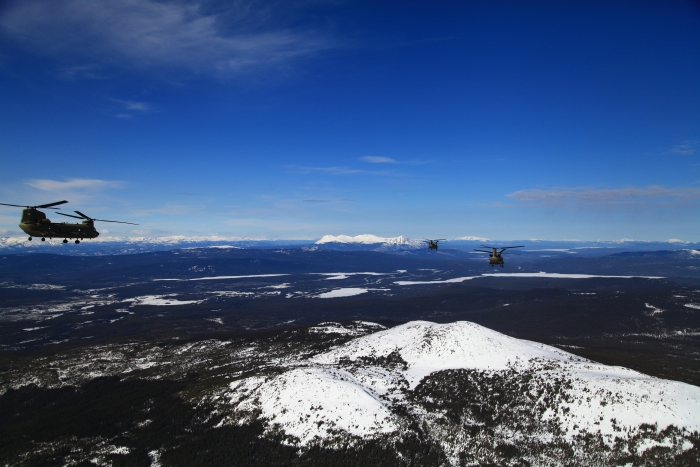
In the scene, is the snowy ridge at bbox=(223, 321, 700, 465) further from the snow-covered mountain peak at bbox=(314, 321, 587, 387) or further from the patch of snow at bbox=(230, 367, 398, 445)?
the snow-covered mountain peak at bbox=(314, 321, 587, 387)

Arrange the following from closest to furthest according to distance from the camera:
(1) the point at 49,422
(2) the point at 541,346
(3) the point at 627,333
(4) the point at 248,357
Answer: (1) the point at 49,422 → (2) the point at 541,346 → (4) the point at 248,357 → (3) the point at 627,333

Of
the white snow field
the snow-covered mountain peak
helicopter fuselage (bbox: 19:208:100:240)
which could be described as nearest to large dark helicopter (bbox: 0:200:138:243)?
helicopter fuselage (bbox: 19:208:100:240)

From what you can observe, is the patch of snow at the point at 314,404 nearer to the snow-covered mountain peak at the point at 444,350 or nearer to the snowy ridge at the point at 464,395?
the snowy ridge at the point at 464,395

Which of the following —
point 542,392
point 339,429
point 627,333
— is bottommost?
point 627,333

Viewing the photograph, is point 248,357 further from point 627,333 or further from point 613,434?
point 627,333

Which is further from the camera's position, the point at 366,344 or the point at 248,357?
the point at 248,357

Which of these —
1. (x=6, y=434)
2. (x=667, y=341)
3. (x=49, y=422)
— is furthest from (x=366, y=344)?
(x=667, y=341)

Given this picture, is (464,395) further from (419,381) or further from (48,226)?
(48,226)
